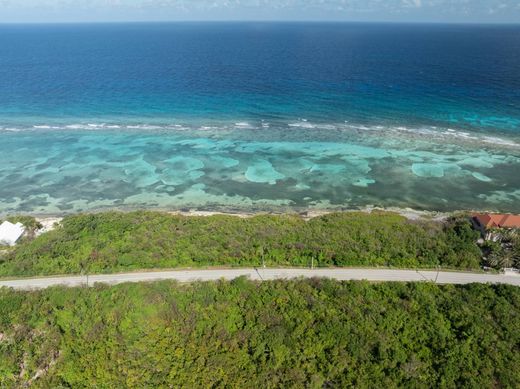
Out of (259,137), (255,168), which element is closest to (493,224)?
(255,168)

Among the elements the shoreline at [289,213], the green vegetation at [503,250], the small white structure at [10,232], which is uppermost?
the small white structure at [10,232]

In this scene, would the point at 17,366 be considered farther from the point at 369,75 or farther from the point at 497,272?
the point at 369,75

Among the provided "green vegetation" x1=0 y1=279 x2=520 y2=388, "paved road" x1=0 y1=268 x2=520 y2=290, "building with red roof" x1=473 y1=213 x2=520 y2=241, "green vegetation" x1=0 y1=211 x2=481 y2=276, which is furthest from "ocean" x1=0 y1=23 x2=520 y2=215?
"green vegetation" x1=0 y1=279 x2=520 y2=388

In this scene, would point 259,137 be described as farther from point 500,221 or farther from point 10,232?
point 10,232

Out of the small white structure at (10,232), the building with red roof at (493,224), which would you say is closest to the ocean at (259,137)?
the small white structure at (10,232)

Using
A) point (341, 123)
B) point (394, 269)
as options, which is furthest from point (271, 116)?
point (394, 269)

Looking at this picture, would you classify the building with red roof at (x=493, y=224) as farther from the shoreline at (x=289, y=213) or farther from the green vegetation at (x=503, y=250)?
the shoreline at (x=289, y=213)
